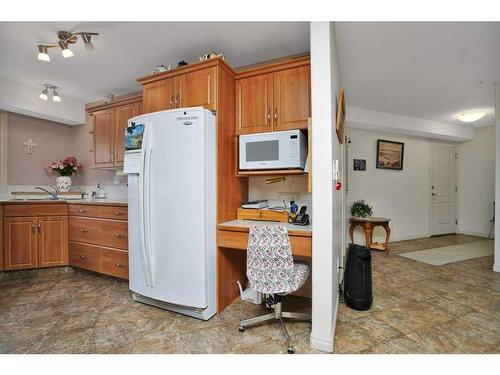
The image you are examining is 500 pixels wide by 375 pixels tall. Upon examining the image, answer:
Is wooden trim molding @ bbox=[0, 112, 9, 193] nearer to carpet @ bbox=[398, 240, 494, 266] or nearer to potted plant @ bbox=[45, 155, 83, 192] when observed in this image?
potted plant @ bbox=[45, 155, 83, 192]

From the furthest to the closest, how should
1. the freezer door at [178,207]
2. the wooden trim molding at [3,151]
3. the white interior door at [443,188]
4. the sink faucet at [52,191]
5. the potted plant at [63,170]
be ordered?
the white interior door at [443,188] < the potted plant at [63,170] < the sink faucet at [52,191] < the wooden trim molding at [3,151] < the freezer door at [178,207]

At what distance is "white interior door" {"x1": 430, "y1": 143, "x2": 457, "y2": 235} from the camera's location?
17.4 feet

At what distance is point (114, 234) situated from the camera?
2.73 metres

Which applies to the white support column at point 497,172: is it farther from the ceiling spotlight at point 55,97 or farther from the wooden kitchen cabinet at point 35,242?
the ceiling spotlight at point 55,97

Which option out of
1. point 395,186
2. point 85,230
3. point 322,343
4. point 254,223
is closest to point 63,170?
point 85,230

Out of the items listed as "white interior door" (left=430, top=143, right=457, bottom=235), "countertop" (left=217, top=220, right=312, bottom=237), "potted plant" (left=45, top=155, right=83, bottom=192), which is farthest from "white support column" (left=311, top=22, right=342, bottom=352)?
"white interior door" (left=430, top=143, right=457, bottom=235)

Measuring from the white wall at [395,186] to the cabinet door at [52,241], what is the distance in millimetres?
4329

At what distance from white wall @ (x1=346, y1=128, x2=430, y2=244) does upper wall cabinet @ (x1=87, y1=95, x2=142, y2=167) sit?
140 inches

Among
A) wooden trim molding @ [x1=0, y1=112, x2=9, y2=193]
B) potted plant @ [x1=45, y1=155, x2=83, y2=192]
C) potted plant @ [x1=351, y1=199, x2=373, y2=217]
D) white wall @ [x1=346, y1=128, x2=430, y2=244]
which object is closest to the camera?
wooden trim molding @ [x1=0, y1=112, x2=9, y2=193]

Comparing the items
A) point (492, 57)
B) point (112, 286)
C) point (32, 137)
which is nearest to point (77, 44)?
point (32, 137)

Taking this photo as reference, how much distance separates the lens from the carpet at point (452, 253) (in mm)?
3619

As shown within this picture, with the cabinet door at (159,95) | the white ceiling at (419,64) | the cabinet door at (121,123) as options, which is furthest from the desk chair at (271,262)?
the cabinet door at (121,123)

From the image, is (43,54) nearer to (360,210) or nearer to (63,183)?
(63,183)
